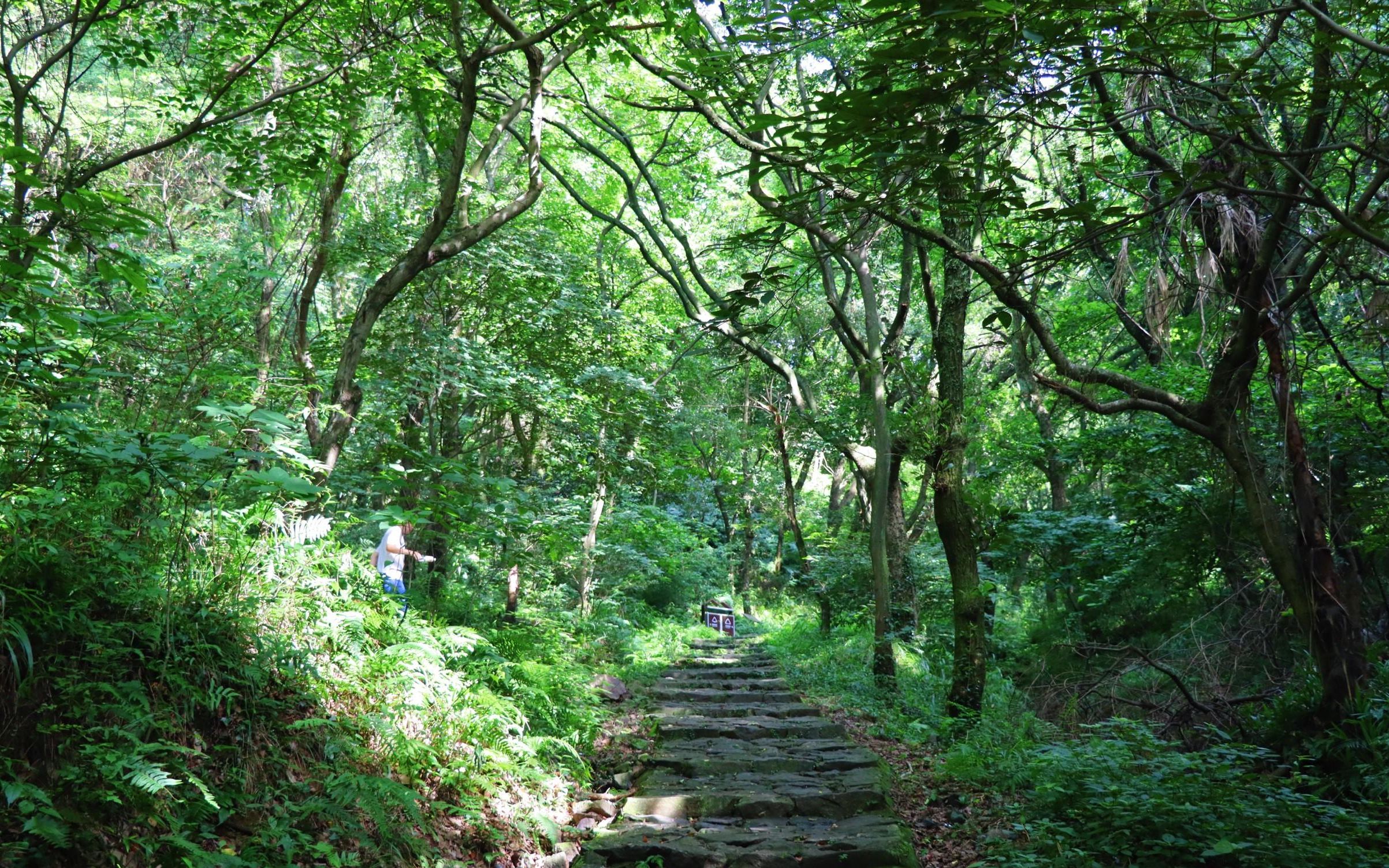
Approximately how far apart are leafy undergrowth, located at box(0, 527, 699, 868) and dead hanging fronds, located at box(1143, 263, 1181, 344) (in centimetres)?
564

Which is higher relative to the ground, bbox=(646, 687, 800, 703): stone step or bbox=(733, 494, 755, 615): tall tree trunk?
bbox=(733, 494, 755, 615): tall tree trunk

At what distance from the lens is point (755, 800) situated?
5.49m

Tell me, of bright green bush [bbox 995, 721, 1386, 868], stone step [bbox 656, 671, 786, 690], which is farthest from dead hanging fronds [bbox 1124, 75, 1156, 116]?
stone step [bbox 656, 671, 786, 690]

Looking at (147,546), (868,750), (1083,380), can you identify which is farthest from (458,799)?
(1083,380)

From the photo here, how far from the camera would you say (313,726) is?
4246 mm

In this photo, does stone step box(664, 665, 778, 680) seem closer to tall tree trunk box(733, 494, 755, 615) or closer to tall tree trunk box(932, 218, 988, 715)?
tall tree trunk box(932, 218, 988, 715)

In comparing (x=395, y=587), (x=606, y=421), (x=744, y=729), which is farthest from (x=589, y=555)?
(x=395, y=587)

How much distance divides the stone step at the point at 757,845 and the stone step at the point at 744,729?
2330mm

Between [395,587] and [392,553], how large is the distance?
0.57 meters

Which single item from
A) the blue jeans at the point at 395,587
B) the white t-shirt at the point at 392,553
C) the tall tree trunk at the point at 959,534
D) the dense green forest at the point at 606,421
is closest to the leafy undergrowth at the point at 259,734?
the dense green forest at the point at 606,421

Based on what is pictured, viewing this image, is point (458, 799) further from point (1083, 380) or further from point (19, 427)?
point (1083, 380)

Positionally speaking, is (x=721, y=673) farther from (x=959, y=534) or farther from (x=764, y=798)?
(x=764, y=798)

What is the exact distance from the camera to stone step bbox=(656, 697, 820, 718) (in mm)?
8555

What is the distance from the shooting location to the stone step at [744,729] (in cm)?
750
